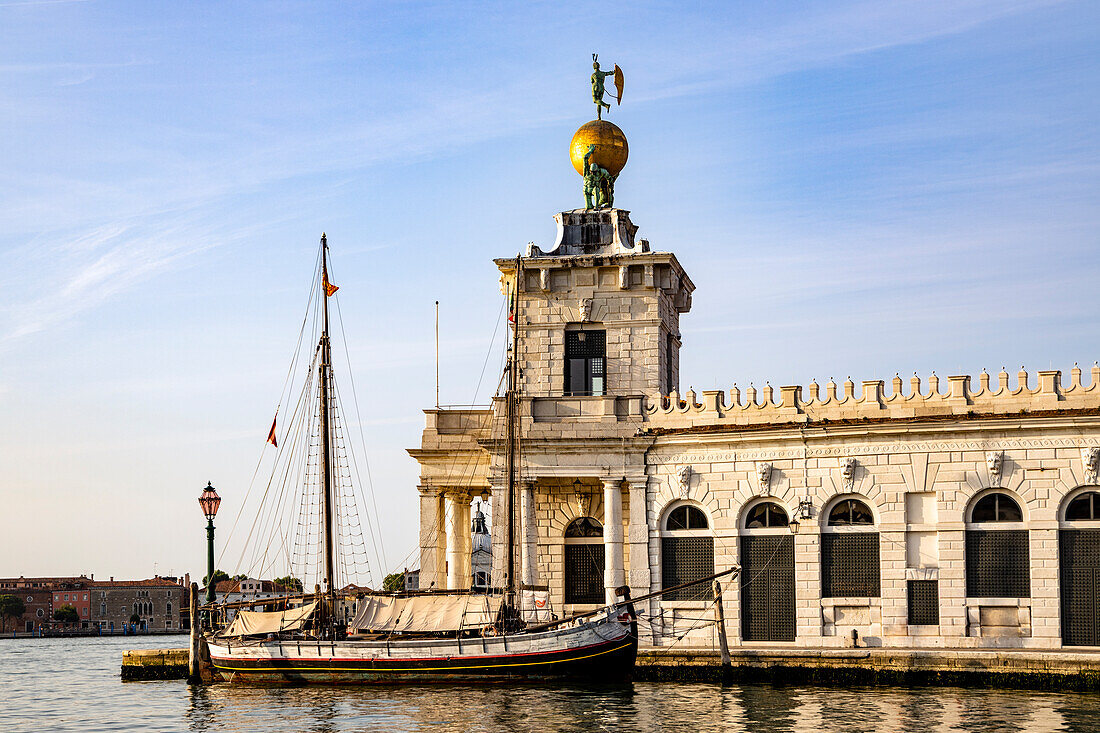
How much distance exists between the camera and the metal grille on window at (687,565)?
124 feet

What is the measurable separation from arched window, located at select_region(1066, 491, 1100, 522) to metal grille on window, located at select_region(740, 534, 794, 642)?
23.9ft

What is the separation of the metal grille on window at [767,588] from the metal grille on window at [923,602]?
10.7 ft

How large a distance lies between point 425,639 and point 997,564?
1515 centimetres

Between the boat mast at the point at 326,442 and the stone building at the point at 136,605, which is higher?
the boat mast at the point at 326,442

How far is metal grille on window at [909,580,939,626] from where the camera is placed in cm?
3516

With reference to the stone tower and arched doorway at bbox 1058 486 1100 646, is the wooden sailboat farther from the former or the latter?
arched doorway at bbox 1058 486 1100 646

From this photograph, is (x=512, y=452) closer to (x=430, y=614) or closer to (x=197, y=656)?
(x=430, y=614)

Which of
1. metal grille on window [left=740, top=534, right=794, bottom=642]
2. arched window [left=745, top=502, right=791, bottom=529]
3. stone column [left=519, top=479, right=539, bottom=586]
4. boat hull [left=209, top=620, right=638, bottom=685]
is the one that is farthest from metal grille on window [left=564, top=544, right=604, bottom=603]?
boat hull [left=209, top=620, right=638, bottom=685]

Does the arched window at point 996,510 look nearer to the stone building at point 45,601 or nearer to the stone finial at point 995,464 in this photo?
the stone finial at point 995,464

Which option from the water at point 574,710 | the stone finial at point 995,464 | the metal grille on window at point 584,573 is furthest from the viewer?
the metal grille on window at point 584,573

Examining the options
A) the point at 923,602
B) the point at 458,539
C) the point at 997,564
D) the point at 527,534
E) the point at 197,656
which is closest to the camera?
the point at 997,564

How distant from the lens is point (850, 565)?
3622 centimetres

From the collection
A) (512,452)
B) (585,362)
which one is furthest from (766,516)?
(585,362)

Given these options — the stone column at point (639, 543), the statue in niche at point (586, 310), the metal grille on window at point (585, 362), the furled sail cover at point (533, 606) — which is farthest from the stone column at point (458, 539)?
the statue in niche at point (586, 310)
